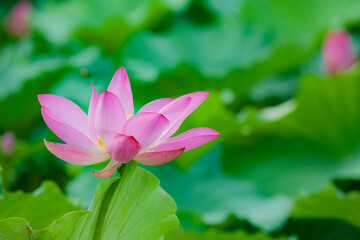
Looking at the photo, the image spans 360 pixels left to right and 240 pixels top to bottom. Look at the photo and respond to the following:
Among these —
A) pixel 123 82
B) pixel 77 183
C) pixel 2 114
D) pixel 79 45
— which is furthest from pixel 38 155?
pixel 123 82

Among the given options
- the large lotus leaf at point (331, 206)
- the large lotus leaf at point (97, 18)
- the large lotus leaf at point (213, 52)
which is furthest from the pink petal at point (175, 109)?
the large lotus leaf at point (97, 18)

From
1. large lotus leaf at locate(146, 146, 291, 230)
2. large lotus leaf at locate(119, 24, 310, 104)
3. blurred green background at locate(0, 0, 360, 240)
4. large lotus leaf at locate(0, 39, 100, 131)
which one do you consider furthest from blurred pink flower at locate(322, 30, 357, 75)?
large lotus leaf at locate(0, 39, 100, 131)

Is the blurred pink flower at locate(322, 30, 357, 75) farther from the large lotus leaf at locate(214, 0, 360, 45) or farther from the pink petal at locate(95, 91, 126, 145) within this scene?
the pink petal at locate(95, 91, 126, 145)

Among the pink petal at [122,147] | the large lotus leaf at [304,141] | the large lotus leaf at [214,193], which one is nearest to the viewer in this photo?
the pink petal at [122,147]

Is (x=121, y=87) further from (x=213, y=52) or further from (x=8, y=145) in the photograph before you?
(x=213, y=52)

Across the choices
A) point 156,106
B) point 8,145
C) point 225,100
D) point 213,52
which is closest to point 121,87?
point 156,106

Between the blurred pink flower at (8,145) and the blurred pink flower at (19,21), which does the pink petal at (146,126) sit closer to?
the blurred pink flower at (8,145)

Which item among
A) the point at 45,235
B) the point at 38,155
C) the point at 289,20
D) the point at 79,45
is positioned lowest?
the point at 38,155

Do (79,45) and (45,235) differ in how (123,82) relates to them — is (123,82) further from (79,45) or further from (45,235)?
(79,45)
